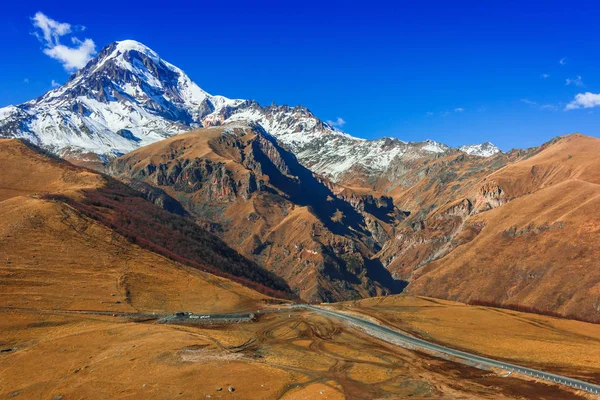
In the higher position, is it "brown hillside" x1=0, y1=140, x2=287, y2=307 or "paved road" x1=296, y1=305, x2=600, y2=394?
"brown hillside" x1=0, y1=140, x2=287, y2=307

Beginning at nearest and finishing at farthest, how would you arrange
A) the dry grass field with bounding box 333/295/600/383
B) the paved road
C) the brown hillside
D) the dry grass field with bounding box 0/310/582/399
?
the dry grass field with bounding box 0/310/582/399
the paved road
the dry grass field with bounding box 333/295/600/383
the brown hillside

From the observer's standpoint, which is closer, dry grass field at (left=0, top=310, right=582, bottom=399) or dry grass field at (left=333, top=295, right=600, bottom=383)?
dry grass field at (left=0, top=310, right=582, bottom=399)

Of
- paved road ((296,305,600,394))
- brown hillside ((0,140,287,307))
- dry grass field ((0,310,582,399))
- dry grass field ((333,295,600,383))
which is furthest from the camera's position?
brown hillside ((0,140,287,307))

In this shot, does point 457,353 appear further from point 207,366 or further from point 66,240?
point 66,240

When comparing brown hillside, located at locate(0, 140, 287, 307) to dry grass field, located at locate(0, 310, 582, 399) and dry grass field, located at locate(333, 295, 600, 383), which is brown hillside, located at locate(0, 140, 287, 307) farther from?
dry grass field, located at locate(333, 295, 600, 383)

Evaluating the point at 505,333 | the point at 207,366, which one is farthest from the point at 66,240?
the point at 505,333

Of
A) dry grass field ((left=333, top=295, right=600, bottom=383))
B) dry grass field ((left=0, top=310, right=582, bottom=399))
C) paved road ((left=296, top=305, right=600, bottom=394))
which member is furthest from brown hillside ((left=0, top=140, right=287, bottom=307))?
dry grass field ((left=333, top=295, right=600, bottom=383))

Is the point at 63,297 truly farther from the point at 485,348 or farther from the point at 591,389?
the point at 591,389

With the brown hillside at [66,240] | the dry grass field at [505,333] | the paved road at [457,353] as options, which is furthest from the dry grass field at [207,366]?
the brown hillside at [66,240]

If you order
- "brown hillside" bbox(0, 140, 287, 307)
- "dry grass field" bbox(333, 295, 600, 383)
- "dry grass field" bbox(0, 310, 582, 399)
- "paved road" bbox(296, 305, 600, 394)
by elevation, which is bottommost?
"dry grass field" bbox(0, 310, 582, 399)
